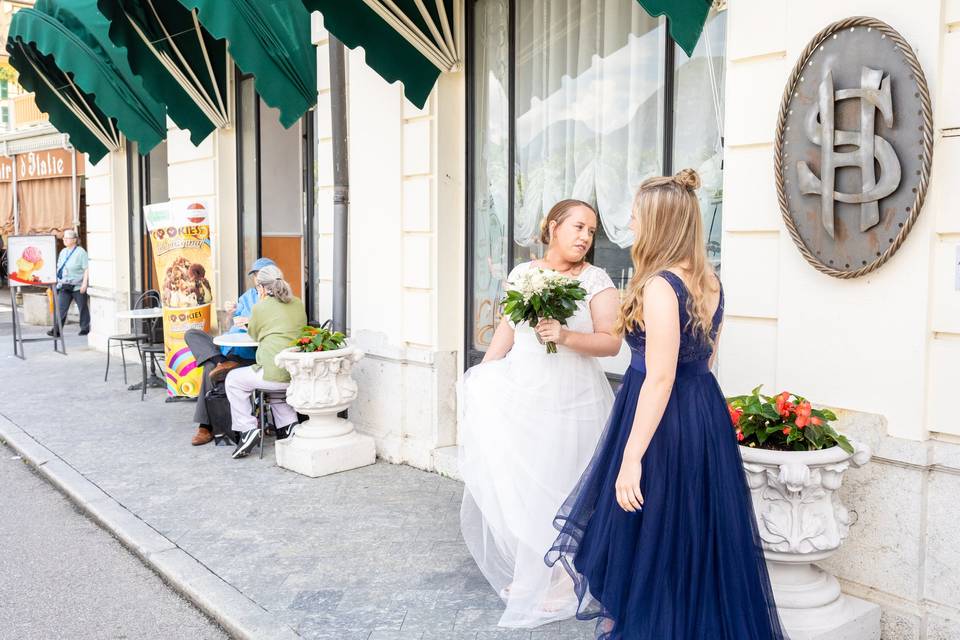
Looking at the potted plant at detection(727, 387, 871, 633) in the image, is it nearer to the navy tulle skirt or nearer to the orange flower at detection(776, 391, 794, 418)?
the orange flower at detection(776, 391, 794, 418)

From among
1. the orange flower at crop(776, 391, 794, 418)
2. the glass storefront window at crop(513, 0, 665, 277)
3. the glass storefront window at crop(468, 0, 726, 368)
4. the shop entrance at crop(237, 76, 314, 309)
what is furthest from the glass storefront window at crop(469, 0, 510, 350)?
the shop entrance at crop(237, 76, 314, 309)

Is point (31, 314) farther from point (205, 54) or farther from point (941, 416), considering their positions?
point (941, 416)

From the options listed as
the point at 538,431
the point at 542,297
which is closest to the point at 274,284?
the point at 538,431

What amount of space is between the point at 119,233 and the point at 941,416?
11.4 metres

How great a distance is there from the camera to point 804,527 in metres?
3.41

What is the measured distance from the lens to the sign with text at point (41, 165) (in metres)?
17.8

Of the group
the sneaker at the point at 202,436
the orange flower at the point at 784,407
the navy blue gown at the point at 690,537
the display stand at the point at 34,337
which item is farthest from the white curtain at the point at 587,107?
the display stand at the point at 34,337

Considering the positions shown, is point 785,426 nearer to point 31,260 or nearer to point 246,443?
point 246,443

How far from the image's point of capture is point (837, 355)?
3760 millimetres

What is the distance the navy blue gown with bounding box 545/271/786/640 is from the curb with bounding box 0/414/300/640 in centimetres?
157

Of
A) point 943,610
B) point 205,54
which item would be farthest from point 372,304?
point 943,610

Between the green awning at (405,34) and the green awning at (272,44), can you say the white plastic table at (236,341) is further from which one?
the green awning at (405,34)

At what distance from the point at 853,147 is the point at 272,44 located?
4.57 meters

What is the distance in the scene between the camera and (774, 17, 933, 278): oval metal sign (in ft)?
11.2
